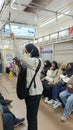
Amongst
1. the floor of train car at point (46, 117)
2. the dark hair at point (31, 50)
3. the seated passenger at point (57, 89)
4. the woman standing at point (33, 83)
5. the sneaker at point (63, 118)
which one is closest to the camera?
the woman standing at point (33, 83)

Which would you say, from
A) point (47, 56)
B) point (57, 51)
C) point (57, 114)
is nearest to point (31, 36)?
point (47, 56)

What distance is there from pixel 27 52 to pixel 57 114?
1752 mm

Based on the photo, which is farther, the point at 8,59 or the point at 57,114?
the point at 8,59

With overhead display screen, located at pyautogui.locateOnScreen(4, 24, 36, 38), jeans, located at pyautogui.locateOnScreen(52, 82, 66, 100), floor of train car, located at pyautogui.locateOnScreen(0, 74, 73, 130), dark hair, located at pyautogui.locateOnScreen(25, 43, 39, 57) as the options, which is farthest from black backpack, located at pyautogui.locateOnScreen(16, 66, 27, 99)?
overhead display screen, located at pyautogui.locateOnScreen(4, 24, 36, 38)

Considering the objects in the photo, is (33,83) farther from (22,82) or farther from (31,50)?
(31,50)

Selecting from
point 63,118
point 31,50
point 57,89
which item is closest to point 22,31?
point 57,89

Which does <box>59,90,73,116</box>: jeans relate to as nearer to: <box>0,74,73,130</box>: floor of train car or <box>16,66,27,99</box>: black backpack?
<box>0,74,73,130</box>: floor of train car

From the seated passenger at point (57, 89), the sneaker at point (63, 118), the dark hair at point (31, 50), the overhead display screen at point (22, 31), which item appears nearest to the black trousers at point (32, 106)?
the dark hair at point (31, 50)

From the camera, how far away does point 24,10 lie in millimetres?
4633

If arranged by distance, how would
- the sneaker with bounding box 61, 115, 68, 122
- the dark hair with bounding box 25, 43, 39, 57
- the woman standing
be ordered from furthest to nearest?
the sneaker with bounding box 61, 115, 68, 122 < the dark hair with bounding box 25, 43, 39, 57 < the woman standing

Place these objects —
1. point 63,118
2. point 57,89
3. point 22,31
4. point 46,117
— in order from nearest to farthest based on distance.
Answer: point 63,118 < point 46,117 < point 57,89 < point 22,31

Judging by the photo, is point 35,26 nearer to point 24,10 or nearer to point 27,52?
point 24,10

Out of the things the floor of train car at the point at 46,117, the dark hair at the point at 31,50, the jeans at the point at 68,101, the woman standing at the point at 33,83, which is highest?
the dark hair at the point at 31,50

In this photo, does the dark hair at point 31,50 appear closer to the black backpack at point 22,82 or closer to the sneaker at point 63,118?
the black backpack at point 22,82
